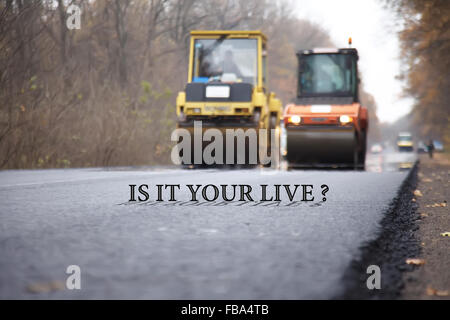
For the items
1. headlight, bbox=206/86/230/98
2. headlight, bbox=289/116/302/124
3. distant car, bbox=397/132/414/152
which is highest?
headlight, bbox=206/86/230/98

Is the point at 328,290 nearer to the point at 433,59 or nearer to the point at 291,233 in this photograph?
the point at 291,233

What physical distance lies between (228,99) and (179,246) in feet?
43.6

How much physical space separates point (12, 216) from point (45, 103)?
35.5 feet

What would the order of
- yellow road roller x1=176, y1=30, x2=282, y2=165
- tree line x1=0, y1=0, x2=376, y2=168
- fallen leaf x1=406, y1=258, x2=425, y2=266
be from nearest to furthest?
fallen leaf x1=406, y1=258, x2=425, y2=266 < tree line x1=0, y1=0, x2=376, y2=168 < yellow road roller x1=176, y1=30, x2=282, y2=165

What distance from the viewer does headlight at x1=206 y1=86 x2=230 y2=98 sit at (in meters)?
16.8

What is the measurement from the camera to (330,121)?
15727 mm

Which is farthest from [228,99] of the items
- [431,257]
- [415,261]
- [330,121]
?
[415,261]

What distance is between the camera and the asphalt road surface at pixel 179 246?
2.72 m

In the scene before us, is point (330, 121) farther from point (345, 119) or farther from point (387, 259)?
point (387, 259)

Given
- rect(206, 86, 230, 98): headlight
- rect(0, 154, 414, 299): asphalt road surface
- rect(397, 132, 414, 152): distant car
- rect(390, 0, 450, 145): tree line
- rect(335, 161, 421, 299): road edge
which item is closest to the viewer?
rect(0, 154, 414, 299): asphalt road surface

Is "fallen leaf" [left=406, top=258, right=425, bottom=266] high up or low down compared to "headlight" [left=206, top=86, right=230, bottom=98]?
down

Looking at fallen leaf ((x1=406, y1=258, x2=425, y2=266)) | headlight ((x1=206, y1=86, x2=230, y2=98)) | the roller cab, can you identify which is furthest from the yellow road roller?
fallen leaf ((x1=406, y1=258, x2=425, y2=266))

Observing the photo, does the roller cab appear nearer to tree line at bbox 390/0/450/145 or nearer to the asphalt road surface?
tree line at bbox 390/0/450/145

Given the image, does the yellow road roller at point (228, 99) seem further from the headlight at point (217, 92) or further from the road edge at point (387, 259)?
the road edge at point (387, 259)
